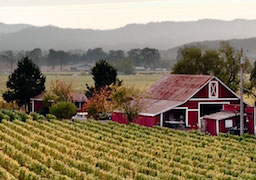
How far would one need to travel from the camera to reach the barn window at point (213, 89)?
5656 centimetres

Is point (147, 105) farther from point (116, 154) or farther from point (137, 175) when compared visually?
point (137, 175)

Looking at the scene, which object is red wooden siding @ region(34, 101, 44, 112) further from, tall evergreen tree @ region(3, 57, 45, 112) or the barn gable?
the barn gable

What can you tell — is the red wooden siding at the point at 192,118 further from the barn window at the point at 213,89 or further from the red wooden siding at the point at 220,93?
the barn window at the point at 213,89

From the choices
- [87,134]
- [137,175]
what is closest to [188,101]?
[87,134]

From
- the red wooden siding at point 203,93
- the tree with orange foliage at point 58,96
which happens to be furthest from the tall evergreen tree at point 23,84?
the red wooden siding at point 203,93

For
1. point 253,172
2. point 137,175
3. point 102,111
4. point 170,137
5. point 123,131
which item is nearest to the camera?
point 137,175

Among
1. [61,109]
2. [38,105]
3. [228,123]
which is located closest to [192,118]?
[228,123]

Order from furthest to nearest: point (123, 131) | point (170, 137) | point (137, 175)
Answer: point (123, 131), point (170, 137), point (137, 175)

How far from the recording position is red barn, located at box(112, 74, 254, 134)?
54.1 m

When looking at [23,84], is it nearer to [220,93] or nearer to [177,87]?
[177,87]

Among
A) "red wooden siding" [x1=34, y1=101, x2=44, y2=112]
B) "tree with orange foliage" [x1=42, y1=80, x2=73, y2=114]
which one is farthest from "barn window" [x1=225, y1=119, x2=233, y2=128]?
"red wooden siding" [x1=34, y1=101, x2=44, y2=112]

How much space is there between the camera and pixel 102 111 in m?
60.2

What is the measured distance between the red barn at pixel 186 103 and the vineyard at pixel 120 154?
247 inches

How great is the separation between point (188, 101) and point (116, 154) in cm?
2329
